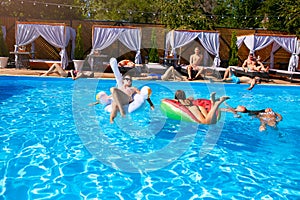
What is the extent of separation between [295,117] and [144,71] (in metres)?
8.15

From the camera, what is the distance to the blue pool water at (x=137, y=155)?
13.6 ft

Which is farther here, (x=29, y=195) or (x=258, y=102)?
(x=258, y=102)

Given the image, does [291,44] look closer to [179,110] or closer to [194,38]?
[194,38]

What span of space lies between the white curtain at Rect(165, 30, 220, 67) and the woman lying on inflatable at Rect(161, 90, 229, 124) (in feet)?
27.5

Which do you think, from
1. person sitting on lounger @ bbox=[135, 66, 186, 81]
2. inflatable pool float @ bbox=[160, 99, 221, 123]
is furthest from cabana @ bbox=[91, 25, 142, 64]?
inflatable pool float @ bbox=[160, 99, 221, 123]

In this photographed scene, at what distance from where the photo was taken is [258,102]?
415 inches

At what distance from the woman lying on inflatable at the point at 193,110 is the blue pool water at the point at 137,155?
216 millimetres

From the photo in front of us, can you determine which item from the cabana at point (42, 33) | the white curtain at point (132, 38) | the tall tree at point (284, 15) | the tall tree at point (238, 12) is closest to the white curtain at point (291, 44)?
the tall tree at point (284, 15)

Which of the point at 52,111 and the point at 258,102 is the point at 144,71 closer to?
the point at 258,102

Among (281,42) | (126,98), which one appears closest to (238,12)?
(281,42)

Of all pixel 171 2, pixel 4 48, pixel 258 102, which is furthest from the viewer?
pixel 171 2

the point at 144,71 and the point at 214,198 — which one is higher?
the point at 144,71

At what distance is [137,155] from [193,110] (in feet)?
6.70

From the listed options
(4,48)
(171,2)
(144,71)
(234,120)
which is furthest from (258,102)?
(171,2)
